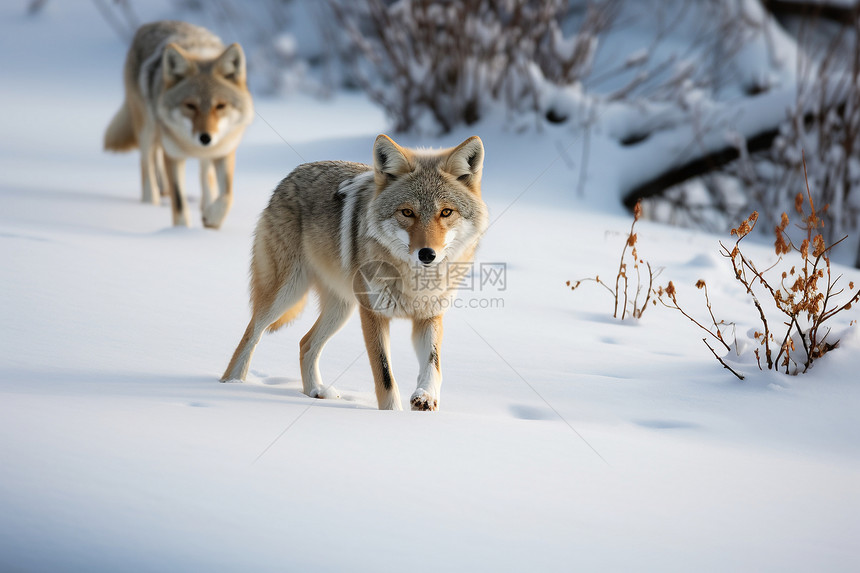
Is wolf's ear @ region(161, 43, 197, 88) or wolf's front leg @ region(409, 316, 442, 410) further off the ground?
wolf's ear @ region(161, 43, 197, 88)

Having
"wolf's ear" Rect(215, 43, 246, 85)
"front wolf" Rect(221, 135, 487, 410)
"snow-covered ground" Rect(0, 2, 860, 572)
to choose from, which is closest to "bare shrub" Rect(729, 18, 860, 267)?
"snow-covered ground" Rect(0, 2, 860, 572)

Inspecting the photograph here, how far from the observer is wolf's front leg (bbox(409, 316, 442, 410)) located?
10.1 feet

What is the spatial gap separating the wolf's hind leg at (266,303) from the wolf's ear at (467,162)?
0.88m

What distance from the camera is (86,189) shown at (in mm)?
7152

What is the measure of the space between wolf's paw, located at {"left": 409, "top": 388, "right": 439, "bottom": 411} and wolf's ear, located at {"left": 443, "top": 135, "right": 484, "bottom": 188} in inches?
37.6

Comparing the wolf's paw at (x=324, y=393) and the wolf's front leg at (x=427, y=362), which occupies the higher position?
the wolf's front leg at (x=427, y=362)

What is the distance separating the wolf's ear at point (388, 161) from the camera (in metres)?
3.36

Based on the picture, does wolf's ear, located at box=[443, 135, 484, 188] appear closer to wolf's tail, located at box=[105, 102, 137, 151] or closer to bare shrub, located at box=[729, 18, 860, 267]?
bare shrub, located at box=[729, 18, 860, 267]

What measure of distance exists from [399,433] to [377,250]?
3.21ft

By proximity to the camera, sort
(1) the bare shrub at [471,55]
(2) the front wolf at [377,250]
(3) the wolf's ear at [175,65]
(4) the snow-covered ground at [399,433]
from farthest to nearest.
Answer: (1) the bare shrub at [471,55] → (3) the wolf's ear at [175,65] → (2) the front wolf at [377,250] → (4) the snow-covered ground at [399,433]

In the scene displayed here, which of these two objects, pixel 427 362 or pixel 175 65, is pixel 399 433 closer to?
pixel 427 362

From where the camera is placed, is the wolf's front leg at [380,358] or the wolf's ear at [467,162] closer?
the wolf's front leg at [380,358]

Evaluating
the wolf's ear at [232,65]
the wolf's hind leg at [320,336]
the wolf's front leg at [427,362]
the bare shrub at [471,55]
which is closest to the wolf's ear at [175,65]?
the wolf's ear at [232,65]

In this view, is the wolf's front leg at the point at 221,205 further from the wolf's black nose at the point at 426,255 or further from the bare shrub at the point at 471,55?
the wolf's black nose at the point at 426,255
